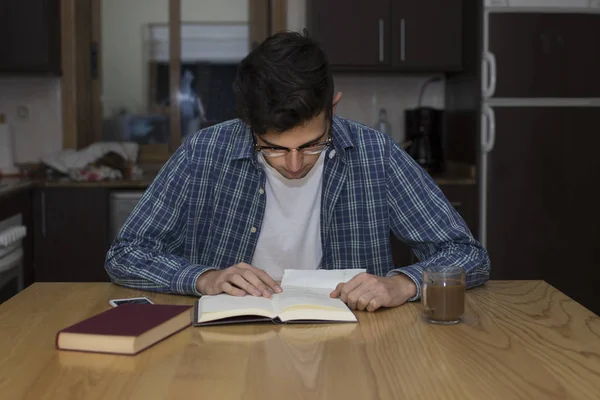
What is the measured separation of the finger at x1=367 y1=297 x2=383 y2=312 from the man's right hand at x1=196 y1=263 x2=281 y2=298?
0.19m

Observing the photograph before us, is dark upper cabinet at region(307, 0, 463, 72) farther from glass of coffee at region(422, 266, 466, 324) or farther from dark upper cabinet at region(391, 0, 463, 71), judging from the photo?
glass of coffee at region(422, 266, 466, 324)

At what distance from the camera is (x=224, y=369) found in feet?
4.21

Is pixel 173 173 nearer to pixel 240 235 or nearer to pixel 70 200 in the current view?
pixel 240 235

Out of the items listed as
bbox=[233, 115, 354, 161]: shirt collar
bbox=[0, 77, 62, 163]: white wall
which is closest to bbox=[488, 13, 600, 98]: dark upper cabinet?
bbox=[233, 115, 354, 161]: shirt collar

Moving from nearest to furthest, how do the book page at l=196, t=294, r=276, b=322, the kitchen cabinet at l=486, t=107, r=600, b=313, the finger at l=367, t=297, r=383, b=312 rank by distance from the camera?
1. the book page at l=196, t=294, r=276, b=322
2. the finger at l=367, t=297, r=383, b=312
3. the kitchen cabinet at l=486, t=107, r=600, b=313

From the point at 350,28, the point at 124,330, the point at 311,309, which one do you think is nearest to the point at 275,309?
the point at 311,309

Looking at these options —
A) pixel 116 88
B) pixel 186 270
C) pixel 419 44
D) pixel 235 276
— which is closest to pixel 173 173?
pixel 186 270

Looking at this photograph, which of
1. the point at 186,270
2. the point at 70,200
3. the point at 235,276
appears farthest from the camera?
the point at 70,200

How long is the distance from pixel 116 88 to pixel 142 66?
7.8 inches

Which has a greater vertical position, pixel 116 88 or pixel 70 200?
pixel 116 88

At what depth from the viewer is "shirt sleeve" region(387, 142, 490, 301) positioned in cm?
191

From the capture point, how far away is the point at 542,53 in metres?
4.03

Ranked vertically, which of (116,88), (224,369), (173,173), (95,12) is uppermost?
(95,12)

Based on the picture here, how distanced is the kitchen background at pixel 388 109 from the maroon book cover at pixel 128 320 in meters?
2.18
